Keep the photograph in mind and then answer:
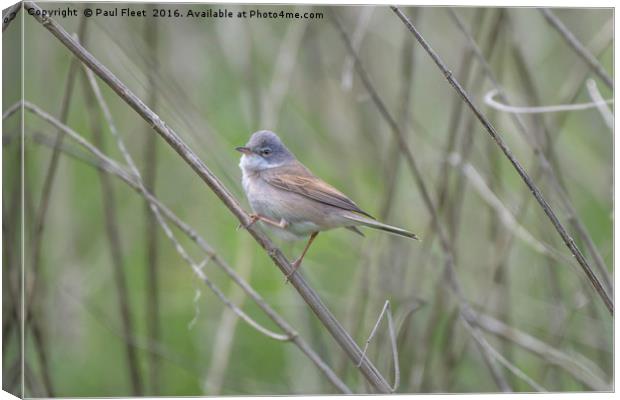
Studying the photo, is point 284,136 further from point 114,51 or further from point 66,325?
point 66,325

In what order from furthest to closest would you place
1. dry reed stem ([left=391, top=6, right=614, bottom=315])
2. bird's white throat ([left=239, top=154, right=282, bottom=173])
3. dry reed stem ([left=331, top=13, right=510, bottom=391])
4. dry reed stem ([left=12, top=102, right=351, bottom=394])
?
bird's white throat ([left=239, top=154, right=282, bottom=173])
dry reed stem ([left=331, top=13, right=510, bottom=391])
dry reed stem ([left=12, top=102, right=351, bottom=394])
dry reed stem ([left=391, top=6, right=614, bottom=315])

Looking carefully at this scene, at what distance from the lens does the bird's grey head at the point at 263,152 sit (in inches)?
129

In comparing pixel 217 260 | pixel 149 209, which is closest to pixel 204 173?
pixel 217 260

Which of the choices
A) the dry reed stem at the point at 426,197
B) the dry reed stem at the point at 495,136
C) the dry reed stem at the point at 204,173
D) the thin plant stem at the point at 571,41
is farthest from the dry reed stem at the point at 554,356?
the thin plant stem at the point at 571,41

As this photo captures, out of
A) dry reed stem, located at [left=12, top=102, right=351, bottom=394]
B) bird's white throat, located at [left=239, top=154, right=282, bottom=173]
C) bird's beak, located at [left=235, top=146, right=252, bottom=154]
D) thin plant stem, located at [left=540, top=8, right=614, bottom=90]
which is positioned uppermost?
thin plant stem, located at [left=540, top=8, right=614, bottom=90]

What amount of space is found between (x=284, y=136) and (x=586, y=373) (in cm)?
177

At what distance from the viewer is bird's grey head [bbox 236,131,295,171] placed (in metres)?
3.27

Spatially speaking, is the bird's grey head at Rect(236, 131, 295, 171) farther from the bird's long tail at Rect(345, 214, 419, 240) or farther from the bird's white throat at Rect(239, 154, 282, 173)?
the bird's long tail at Rect(345, 214, 419, 240)

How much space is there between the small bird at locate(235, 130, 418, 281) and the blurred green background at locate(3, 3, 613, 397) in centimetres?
16

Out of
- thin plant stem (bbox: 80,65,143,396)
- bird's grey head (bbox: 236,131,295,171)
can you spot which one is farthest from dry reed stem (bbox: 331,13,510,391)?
thin plant stem (bbox: 80,65,143,396)

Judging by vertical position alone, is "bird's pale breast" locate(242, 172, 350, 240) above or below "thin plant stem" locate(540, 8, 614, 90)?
below

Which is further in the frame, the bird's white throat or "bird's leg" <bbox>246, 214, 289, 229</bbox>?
the bird's white throat

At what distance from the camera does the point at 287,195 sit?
3197mm

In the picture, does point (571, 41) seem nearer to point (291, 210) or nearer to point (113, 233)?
point (291, 210)
